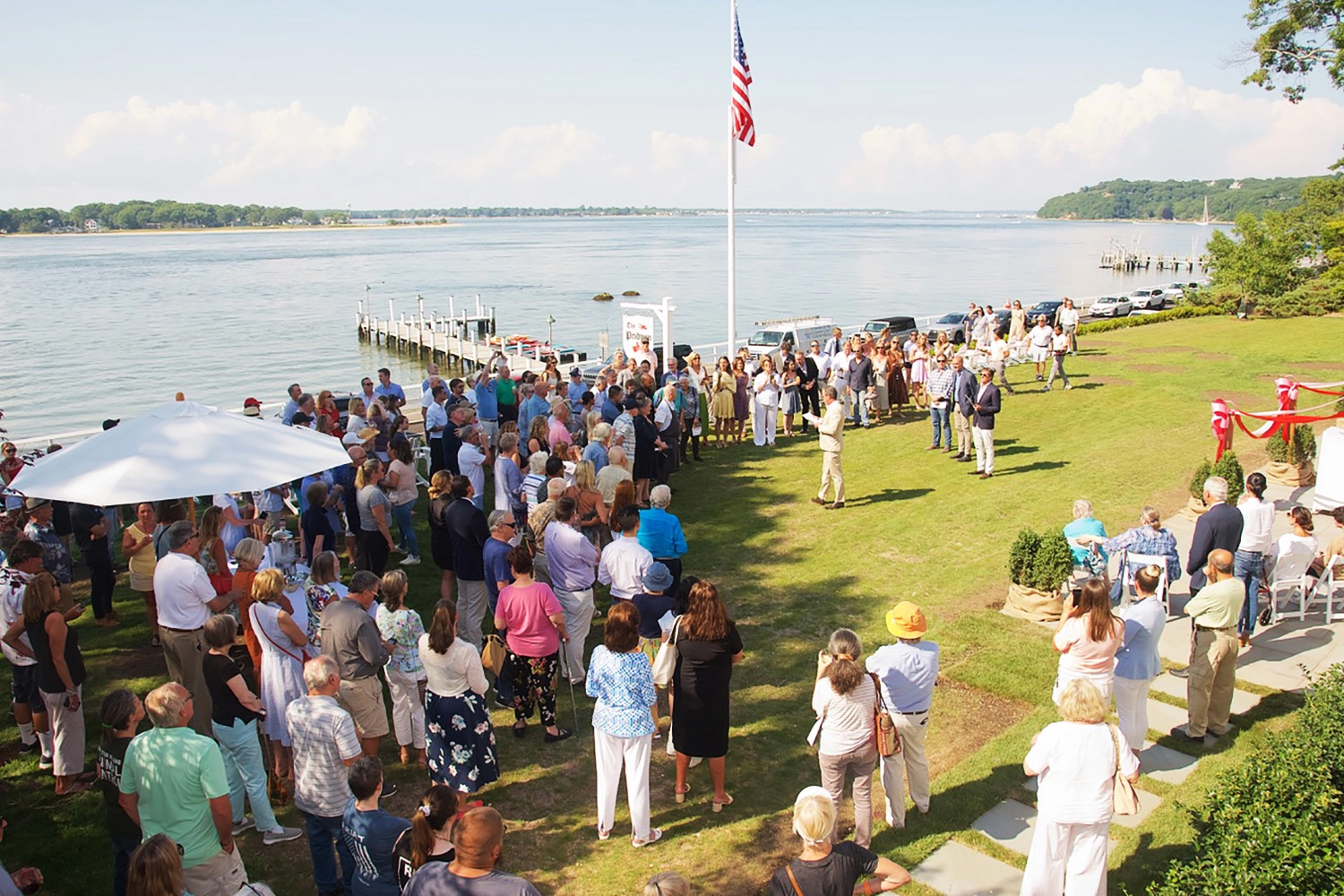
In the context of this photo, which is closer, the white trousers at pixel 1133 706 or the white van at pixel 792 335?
the white trousers at pixel 1133 706

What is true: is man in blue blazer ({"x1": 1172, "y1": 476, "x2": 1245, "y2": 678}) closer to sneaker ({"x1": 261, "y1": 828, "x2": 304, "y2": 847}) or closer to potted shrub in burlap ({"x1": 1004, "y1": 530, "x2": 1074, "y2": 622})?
potted shrub in burlap ({"x1": 1004, "y1": 530, "x2": 1074, "y2": 622})

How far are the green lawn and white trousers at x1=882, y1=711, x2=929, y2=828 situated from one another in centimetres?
14

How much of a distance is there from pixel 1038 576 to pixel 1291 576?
2.30 meters

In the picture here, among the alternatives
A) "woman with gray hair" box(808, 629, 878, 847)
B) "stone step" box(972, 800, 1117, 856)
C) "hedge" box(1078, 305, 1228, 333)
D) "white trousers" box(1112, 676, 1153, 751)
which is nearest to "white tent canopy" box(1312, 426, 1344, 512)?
"white trousers" box(1112, 676, 1153, 751)

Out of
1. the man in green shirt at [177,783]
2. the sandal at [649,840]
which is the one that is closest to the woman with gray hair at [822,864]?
the sandal at [649,840]

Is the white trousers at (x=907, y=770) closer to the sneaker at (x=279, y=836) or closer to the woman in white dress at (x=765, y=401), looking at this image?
the sneaker at (x=279, y=836)

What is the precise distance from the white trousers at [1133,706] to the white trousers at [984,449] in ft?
24.4

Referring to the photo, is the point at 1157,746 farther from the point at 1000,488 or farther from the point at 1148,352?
the point at 1148,352

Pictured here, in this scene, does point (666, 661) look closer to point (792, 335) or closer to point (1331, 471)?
point (1331, 471)

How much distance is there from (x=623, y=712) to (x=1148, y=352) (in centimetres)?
2394

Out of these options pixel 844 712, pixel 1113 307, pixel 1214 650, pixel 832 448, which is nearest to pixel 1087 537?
pixel 1214 650

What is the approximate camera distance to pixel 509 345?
3400 cm

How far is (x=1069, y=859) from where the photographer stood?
4777 mm

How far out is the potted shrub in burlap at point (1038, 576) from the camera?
28.3ft
